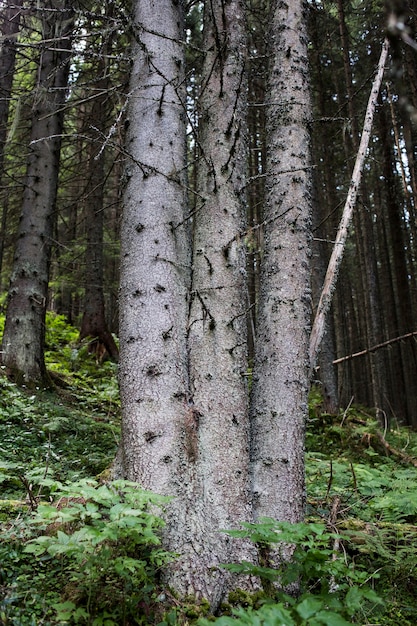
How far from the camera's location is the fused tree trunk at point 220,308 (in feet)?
8.71

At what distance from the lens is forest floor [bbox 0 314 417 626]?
2059mm

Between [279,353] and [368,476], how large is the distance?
1623 mm

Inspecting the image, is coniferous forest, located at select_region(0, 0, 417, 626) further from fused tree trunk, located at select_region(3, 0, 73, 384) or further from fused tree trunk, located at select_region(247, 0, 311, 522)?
fused tree trunk, located at select_region(3, 0, 73, 384)

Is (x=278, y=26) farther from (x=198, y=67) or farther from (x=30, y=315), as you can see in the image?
(x=30, y=315)

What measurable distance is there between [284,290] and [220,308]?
1.57 feet

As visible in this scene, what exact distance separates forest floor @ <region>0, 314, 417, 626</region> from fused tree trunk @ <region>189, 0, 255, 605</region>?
1.27ft

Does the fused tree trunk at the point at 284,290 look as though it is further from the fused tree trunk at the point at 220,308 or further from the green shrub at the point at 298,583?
the green shrub at the point at 298,583

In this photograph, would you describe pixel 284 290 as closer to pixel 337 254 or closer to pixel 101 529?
pixel 337 254

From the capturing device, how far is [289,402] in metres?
3.08

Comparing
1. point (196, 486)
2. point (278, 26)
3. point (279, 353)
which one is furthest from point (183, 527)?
point (278, 26)

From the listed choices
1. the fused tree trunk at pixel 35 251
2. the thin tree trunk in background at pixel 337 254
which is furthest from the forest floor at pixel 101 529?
the thin tree trunk in background at pixel 337 254

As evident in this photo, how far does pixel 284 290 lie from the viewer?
10.8 feet

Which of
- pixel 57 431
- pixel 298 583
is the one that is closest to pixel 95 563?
pixel 298 583

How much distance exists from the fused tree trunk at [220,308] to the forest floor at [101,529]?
0.39m
